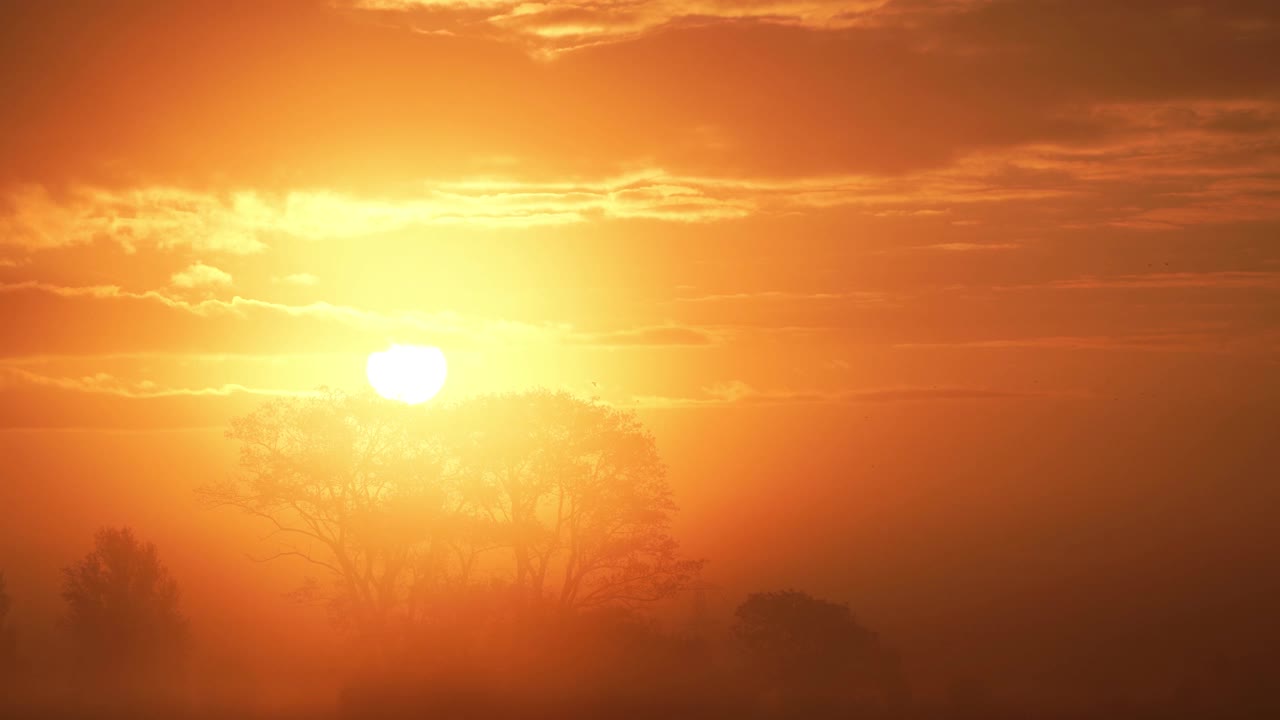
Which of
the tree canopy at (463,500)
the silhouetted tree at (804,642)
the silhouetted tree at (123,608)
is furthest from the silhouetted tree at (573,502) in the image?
the silhouetted tree at (123,608)

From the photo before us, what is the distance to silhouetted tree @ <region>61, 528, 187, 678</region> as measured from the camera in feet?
212

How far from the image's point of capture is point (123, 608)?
66.5 m

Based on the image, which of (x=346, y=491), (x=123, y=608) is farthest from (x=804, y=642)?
(x=123, y=608)

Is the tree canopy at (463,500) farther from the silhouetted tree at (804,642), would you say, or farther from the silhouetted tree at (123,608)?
the silhouetted tree at (123,608)

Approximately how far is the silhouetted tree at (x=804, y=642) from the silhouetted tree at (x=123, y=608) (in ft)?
93.5

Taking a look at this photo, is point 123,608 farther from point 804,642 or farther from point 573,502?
point 804,642

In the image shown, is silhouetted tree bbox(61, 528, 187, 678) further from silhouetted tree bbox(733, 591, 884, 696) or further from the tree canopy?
silhouetted tree bbox(733, 591, 884, 696)

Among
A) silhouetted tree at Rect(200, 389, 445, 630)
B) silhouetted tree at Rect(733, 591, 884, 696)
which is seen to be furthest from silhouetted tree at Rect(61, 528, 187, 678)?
silhouetted tree at Rect(733, 591, 884, 696)

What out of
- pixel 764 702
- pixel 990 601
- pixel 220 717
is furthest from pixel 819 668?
pixel 990 601

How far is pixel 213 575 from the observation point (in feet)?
263

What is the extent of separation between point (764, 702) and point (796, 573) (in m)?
45.4

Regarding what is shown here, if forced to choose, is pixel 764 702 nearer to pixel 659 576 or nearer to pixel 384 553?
pixel 659 576

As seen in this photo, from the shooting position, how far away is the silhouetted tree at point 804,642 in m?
61.5

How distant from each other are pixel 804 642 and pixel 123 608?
113 ft
